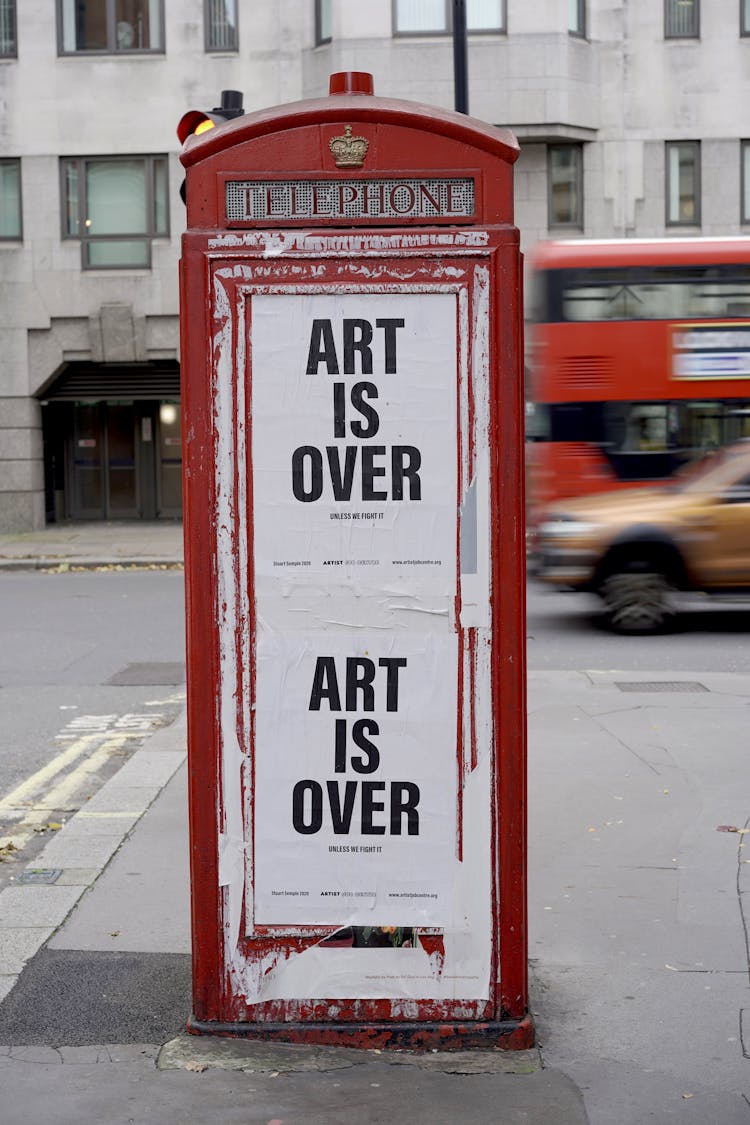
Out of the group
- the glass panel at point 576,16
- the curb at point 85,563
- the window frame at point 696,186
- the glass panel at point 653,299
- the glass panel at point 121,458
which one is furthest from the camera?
the glass panel at point 121,458

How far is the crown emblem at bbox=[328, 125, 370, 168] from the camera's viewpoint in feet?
13.0

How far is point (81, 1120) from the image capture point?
3.72 m

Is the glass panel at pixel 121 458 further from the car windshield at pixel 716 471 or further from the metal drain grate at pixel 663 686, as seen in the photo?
the metal drain grate at pixel 663 686

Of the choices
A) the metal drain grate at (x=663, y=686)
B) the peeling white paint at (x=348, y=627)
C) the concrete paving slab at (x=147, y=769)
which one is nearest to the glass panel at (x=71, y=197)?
the metal drain grate at (x=663, y=686)

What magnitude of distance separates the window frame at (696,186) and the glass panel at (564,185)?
1.60 m

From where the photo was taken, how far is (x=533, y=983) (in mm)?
4695

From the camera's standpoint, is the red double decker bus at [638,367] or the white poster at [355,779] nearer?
the white poster at [355,779]

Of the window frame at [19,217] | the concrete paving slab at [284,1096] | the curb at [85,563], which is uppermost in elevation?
the window frame at [19,217]

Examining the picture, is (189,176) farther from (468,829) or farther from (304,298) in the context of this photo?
(468,829)

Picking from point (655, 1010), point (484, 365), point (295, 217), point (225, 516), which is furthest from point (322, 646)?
point (655, 1010)

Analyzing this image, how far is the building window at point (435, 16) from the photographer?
25.2m

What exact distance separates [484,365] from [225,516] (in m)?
0.82

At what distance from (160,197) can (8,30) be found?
400 cm

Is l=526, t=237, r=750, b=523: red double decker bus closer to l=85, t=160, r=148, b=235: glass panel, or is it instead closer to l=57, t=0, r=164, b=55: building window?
l=85, t=160, r=148, b=235: glass panel
